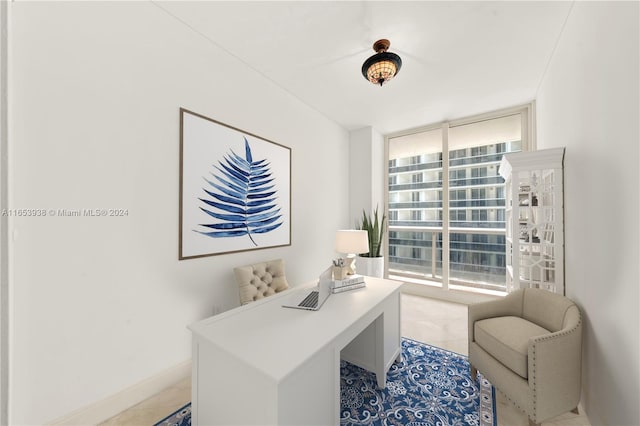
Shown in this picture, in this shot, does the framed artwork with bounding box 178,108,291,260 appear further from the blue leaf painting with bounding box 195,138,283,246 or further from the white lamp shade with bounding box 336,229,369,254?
the white lamp shade with bounding box 336,229,369,254

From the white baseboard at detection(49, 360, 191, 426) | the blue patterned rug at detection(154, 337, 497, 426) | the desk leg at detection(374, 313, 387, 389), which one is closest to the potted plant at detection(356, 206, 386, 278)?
the blue patterned rug at detection(154, 337, 497, 426)

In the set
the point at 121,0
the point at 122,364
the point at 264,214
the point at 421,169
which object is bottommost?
the point at 122,364

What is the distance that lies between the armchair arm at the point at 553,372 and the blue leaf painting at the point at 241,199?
2.22m

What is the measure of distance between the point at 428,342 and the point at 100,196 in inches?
120

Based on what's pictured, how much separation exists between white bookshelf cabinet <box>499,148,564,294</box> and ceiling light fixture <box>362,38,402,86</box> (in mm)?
1366

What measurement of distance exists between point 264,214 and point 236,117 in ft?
3.22

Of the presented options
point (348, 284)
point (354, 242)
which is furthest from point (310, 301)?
point (354, 242)

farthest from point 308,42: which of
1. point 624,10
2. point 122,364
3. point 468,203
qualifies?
point 468,203

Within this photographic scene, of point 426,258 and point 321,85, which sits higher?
point 321,85

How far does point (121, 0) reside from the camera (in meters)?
1.64

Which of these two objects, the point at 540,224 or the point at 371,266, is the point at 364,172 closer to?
the point at 371,266

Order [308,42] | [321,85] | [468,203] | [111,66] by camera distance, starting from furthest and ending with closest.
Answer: [468,203]
[321,85]
[308,42]
[111,66]

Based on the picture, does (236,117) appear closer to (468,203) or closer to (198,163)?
(198,163)

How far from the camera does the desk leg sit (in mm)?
1822
